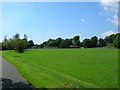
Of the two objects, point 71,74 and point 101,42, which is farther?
point 101,42

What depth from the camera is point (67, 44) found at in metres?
160

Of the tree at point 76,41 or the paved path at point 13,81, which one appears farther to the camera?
the tree at point 76,41

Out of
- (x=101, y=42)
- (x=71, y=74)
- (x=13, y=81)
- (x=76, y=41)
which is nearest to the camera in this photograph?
(x=13, y=81)

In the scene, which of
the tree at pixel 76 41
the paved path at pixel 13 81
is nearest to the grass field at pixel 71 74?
the paved path at pixel 13 81

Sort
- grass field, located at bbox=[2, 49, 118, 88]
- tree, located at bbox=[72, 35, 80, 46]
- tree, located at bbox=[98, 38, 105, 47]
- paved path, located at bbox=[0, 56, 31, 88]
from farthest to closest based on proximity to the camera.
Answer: tree, located at bbox=[72, 35, 80, 46] < tree, located at bbox=[98, 38, 105, 47] < grass field, located at bbox=[2, 49, 118, 88] < paved path, located at bbox=[0, 56, 31, 88]

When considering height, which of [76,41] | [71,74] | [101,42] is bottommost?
[71,74]

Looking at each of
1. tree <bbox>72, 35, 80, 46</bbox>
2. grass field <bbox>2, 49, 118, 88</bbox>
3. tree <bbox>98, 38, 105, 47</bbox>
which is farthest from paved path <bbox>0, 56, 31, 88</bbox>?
tree <bbox>72, 35, 80, 46</bbox>

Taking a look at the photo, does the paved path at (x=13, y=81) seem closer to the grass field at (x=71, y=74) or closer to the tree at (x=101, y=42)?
the grass field at (x=71, y=74)

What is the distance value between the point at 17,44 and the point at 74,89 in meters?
36.4

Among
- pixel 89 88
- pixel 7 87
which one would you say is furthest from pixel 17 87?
pixel 89 88

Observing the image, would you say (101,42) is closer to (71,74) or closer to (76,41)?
(76,41)

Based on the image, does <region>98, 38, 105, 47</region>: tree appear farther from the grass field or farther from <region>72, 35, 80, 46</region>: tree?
the grass field

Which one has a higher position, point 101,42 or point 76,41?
point 76,41

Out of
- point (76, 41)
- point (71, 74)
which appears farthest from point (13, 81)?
point (76, 41)
